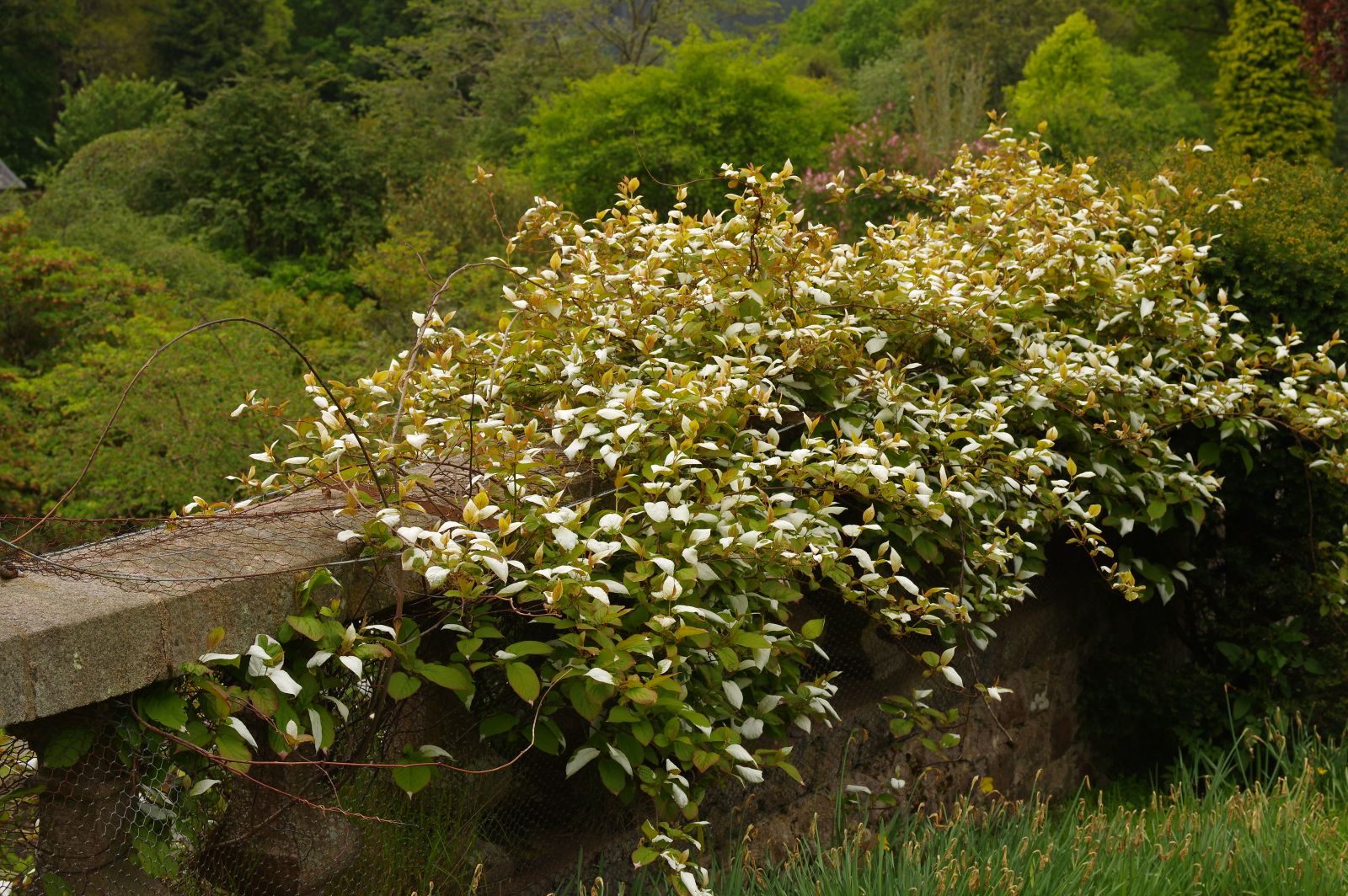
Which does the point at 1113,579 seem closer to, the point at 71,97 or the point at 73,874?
the point at 73,874

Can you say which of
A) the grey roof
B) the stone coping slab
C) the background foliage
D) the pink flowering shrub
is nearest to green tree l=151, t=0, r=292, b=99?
the background foliage

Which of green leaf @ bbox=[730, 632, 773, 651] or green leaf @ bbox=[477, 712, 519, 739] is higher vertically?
green leaf @ bbox=[730, 632, 773, 651]

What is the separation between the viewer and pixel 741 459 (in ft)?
8.94

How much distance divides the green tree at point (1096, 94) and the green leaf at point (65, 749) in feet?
46.7

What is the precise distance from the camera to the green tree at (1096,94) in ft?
54.9

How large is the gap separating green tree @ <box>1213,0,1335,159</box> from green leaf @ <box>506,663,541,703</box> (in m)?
22.3

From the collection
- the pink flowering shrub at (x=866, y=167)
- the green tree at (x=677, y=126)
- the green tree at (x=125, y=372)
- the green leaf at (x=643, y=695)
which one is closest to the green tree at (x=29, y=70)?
the green tree at (x=677, y=126)

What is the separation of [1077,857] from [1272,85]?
22719 mm

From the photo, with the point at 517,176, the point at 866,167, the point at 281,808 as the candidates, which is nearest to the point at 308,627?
the point at 281,808

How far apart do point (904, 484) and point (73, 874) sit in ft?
6.07

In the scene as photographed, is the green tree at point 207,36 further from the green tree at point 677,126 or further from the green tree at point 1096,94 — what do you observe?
the green tree at point 677,126

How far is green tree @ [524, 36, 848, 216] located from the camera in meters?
13.6

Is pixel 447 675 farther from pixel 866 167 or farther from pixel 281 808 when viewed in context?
pixel 866 167

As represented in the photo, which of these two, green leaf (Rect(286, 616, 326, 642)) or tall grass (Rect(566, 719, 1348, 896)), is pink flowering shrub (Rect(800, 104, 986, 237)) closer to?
tall grass (Rect(566, 719, 1348, 896))
